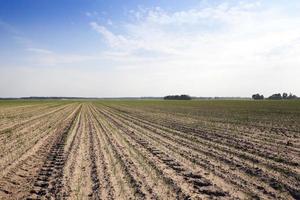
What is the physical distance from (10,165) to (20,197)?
10.7 feet

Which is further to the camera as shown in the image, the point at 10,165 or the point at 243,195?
the point at 10,165

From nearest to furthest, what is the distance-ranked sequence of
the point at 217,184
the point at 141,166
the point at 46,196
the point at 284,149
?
1. the point at 46,196
2. the point at 217,184
3. the point at 141,166
4. the point at 284,149

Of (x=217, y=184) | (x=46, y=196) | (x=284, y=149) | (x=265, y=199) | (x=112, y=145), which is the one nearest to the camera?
(x=265, y=199)

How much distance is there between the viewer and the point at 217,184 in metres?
7.34

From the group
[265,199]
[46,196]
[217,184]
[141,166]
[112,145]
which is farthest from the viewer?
[112,145]

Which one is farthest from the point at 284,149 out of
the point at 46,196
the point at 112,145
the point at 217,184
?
the point at 46,196

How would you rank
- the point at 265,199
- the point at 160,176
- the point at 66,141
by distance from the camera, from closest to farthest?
1. the point at 265,199
2. the point at 160,176
3. the point at 66,141

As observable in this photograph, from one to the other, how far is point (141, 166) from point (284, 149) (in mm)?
5643

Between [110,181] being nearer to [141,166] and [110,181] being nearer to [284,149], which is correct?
[141,166]

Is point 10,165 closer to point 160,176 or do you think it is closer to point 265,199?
point 160,176

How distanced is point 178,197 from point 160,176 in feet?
5.54

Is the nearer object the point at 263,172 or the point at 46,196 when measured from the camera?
A: the point at 46,196

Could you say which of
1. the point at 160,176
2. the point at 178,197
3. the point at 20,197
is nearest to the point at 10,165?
the point at 20,197

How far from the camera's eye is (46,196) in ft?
21.7
